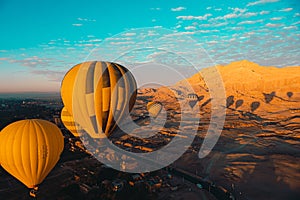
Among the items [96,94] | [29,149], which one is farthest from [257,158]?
[29,149]

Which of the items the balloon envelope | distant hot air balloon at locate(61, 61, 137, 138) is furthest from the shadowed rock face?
the balloon envelope

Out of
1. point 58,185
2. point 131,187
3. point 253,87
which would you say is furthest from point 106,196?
point 253,87

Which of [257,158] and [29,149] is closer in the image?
[29,149]

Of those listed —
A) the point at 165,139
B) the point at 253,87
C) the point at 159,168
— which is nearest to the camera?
the point at 159,168

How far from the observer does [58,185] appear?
20.2m

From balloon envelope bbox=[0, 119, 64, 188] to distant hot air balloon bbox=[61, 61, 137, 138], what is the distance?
4.27 metres

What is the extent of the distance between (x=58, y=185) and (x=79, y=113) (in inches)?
280

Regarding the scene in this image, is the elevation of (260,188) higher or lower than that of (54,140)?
lower

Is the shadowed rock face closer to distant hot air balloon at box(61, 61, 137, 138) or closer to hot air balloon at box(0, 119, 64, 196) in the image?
distant hot air balloon at box(61, 61, 137, 138)

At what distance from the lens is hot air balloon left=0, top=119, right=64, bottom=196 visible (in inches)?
589

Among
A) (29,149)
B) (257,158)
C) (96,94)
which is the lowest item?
(257,158)

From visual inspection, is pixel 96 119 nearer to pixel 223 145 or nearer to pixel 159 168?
pixel 159 168

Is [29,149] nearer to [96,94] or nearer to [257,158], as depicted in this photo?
[96,94]

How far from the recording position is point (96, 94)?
19.7 metres
